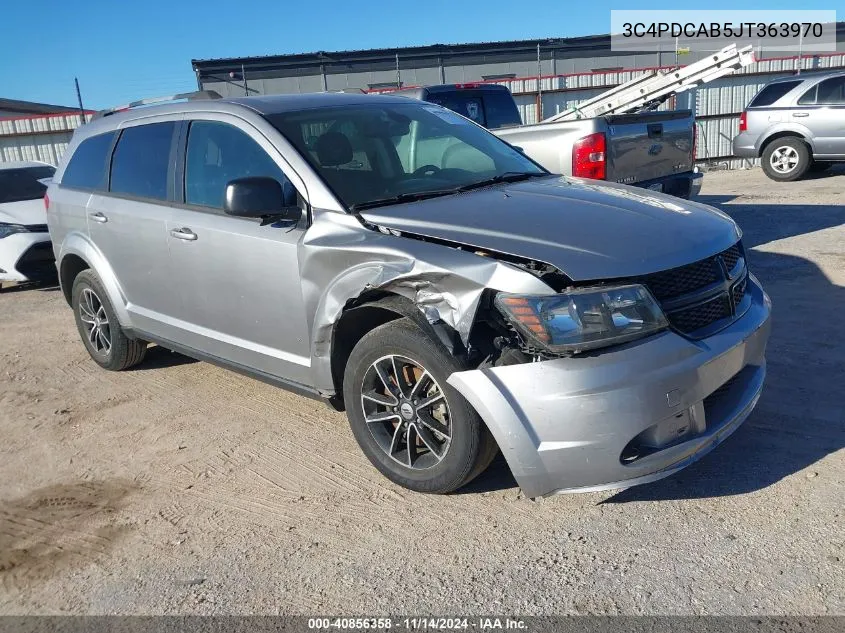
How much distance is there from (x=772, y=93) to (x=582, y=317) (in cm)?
1236

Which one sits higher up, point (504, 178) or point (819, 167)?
point (504, 178)

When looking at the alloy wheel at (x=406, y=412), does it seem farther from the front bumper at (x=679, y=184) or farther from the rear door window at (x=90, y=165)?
the front bumper at (x=679, y=184)

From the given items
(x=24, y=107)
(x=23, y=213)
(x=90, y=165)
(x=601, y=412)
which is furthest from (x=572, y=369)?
(x=24, y=107)

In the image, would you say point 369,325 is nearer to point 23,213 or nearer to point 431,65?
point 23,213

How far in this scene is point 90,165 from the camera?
216 inches

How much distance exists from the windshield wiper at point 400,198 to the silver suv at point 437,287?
0.6 inches

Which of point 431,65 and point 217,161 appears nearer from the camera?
point 217,161

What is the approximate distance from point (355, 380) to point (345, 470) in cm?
56

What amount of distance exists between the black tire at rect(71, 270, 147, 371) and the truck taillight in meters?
4.05

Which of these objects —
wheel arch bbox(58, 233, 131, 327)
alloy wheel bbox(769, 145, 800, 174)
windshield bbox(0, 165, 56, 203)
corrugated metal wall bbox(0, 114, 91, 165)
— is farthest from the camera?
corrugated metal wall bbox(0, 114, 91, 165)

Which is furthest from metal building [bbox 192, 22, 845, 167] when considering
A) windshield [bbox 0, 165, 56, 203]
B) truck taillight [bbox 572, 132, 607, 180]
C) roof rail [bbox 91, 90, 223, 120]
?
roof rail [bbox 91, 90, 223, 120]

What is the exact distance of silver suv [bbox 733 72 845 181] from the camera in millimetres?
12695

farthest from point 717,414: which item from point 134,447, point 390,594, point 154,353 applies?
point 154,353

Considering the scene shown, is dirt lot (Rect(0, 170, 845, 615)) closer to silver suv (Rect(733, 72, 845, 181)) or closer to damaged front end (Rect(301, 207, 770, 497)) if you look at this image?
damaged front end (Rect(301, 207, 770, 497))
